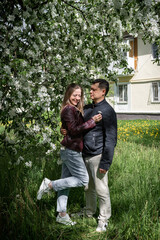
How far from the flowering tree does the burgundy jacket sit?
0.30 metres

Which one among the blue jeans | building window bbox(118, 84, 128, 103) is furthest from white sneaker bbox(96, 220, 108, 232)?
building window bbox(118, 84, 128, 103)

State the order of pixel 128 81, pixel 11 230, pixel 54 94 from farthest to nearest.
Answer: pixel 128 81, pixel 54 94, pixel 11 230

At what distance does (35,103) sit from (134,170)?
2.41 meters

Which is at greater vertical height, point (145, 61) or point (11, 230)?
point (145, 61)

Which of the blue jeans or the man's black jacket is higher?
the man's black jacket

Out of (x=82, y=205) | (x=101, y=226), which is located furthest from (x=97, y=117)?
(x=82, y=205)

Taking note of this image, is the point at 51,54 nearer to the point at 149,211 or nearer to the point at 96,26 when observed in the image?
the point at 96,26

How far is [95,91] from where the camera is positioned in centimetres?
289

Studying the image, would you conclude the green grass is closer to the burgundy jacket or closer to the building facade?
the burgundy jacket

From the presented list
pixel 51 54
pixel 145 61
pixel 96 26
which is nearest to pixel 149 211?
pixel 51 54

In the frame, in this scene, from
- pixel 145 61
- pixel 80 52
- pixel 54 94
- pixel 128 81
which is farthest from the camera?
pixel 128 81

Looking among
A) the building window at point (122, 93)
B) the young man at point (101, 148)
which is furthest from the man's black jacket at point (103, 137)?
the building window at point (122, 93)

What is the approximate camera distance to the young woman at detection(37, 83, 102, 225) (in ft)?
8.96

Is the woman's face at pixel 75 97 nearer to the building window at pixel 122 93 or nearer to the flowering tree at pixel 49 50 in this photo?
the flowering tree at pixel 49 50
